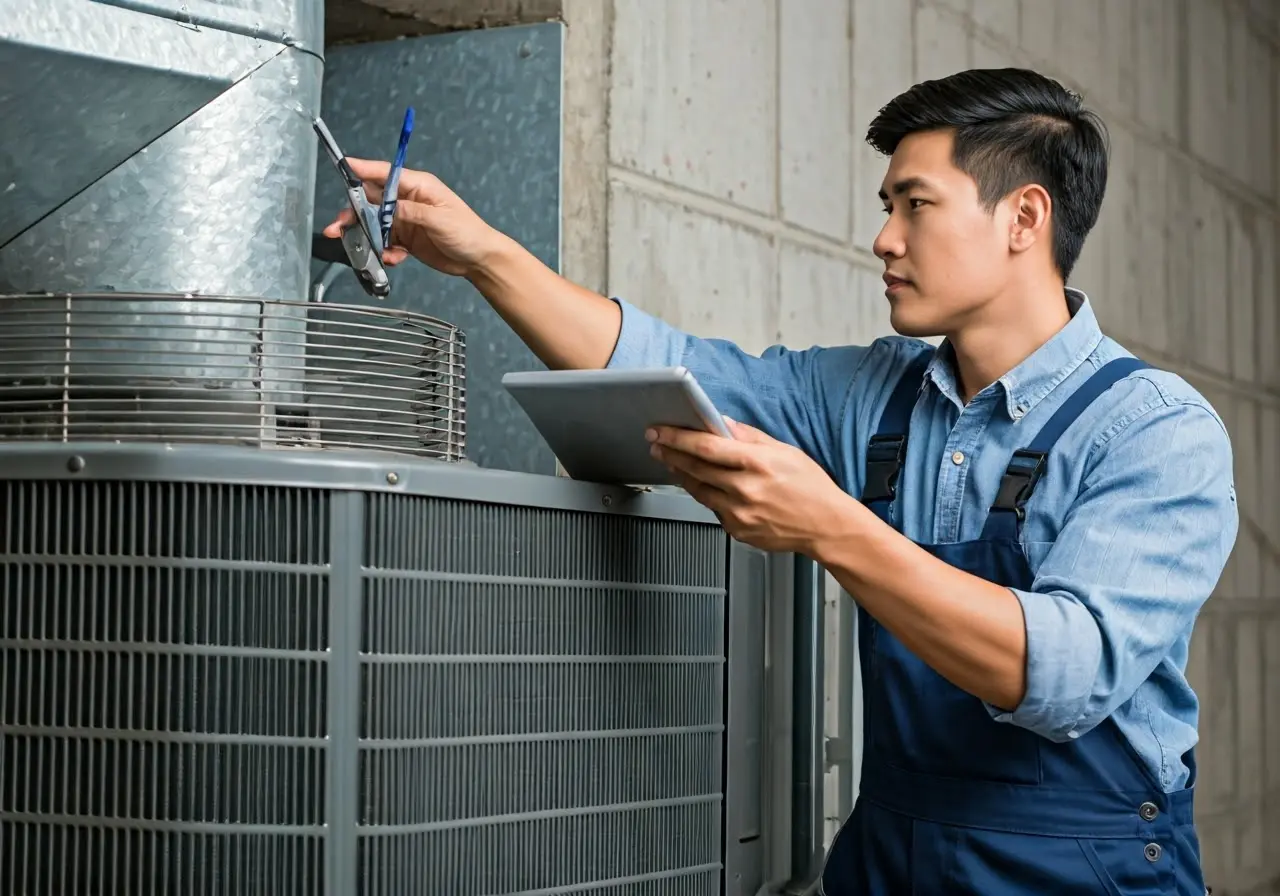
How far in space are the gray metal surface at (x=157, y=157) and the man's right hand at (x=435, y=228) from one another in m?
0.15

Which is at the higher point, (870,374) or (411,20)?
(411,20)

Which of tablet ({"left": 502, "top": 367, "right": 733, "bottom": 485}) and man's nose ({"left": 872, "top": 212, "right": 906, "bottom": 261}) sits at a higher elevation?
man's nose ({"left": 872, "top": 212, "right": 906, "bottom": 261})

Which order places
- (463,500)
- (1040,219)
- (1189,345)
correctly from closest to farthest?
(463,500), (1040,219), (1189,345)

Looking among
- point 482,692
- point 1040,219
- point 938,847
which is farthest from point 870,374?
point 482,692

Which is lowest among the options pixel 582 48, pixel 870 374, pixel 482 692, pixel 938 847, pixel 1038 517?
pixel 938 847

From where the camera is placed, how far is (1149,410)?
1430 mm

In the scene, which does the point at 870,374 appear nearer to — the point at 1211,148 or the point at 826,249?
the point at 826,249

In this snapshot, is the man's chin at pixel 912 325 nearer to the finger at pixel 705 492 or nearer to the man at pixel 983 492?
the man at pixel 983 492

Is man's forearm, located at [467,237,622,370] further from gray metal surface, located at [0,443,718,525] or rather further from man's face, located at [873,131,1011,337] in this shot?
gray metal surface, located at [0,443,718,525]

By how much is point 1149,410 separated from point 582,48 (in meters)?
0.88

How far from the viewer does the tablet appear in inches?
48.2

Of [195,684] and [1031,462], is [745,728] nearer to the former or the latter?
[1031,462]

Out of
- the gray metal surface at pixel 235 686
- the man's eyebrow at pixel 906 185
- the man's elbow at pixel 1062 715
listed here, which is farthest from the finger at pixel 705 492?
the man's eyebrow at pixel 906 185

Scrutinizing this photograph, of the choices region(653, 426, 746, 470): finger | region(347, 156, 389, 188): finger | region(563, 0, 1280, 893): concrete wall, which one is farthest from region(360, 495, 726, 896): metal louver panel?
region(563, 0, 1280, 893): concrete wall
